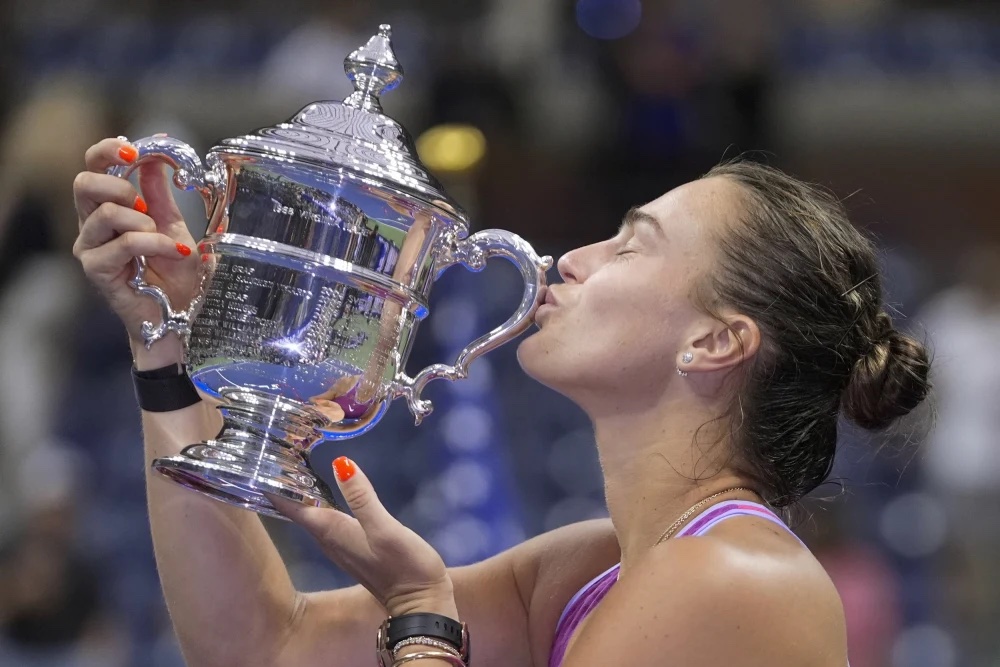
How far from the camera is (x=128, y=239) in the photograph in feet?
4.41

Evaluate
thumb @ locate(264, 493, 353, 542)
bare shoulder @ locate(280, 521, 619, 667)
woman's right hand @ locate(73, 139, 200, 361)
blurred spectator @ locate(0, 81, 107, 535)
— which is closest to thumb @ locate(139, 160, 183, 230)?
woman's right hand @ locate(73, 139, 200, 361)

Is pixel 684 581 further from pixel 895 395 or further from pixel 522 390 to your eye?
pixel 522 390

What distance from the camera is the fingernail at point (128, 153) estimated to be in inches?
52.4

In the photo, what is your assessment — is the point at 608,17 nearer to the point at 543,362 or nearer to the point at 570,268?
the point at 570,268

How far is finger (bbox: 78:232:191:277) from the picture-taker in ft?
4.42

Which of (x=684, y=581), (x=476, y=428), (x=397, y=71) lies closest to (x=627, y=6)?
(x=476, y=428)

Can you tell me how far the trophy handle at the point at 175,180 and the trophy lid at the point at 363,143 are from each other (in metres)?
0.04

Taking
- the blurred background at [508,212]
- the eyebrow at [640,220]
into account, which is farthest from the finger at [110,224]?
the blurred background at [508,212]

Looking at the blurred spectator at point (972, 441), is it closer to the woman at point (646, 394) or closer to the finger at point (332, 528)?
the woman at point (646, 394)

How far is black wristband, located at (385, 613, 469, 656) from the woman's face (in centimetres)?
29

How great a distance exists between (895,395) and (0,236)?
2.89 metres

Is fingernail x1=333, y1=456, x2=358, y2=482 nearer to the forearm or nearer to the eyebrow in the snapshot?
the forearm

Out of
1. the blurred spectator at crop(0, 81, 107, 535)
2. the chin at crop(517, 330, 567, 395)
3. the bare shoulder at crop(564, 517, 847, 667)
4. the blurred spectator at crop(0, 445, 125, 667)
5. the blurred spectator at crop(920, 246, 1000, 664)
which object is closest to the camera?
the bare shoulder at crop(564, 517, 847, 667)

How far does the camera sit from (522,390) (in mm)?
3791
